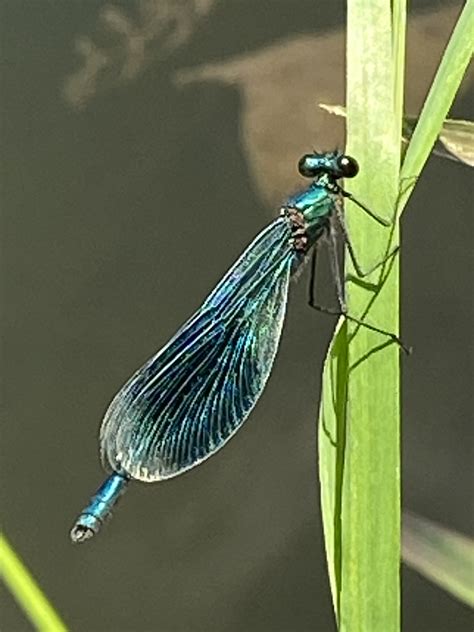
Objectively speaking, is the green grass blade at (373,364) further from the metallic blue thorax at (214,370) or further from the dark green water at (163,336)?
the dark green water at (163,336)

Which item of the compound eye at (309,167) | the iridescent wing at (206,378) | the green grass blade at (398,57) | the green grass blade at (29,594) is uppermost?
the compound eye at (309,167)

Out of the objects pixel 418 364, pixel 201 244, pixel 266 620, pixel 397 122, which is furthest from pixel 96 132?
pixel 397 122

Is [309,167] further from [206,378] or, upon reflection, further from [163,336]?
[163,336]

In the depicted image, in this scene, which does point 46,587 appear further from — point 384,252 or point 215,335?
point 384,252

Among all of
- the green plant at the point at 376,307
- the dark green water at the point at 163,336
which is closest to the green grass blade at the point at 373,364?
the green plant at the point at 376,307

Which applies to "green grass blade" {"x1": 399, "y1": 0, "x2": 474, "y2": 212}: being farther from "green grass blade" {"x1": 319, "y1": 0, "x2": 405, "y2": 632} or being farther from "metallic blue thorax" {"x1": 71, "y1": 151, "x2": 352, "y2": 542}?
"metallic blue thorax" {"x1": 71, "y1": 151, "x2": 352, "y2": 542}

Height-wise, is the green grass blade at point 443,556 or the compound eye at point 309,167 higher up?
the compound eye at point 309,167

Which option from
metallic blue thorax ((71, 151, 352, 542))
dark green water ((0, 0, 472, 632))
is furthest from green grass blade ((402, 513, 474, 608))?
dark green water ((0, 0, 472, 632))
